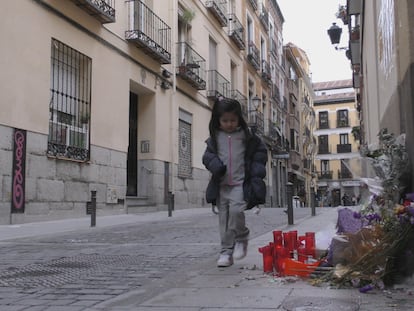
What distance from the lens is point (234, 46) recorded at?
26.2 meters

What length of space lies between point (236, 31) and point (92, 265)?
21.5 meters

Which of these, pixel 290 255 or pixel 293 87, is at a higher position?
pixel 293 87

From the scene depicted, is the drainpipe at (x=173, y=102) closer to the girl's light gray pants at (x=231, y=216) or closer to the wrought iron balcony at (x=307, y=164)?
the girl's light gray pants at (x=231, y=216)

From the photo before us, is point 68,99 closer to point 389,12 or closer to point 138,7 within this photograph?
point 138,7

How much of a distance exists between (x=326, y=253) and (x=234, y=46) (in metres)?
22.8

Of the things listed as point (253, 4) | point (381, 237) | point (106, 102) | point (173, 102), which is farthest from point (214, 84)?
point (381, 237)

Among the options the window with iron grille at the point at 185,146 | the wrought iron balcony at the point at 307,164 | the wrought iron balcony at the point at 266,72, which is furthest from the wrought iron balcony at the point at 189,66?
the wrought iron balcony at the point at 307,164

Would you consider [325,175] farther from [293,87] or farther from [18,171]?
[18,171]

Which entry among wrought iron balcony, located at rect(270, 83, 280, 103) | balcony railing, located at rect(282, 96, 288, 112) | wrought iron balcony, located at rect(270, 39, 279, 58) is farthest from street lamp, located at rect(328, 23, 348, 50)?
balcony railing, located at rect(282, 96, 288, 112)

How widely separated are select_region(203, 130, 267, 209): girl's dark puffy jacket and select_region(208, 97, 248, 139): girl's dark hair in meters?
0.09

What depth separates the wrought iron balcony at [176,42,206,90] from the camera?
1847cm

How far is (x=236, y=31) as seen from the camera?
25.5m

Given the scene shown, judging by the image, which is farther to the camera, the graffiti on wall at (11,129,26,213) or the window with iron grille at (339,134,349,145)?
the window with iron grille at (339,134,349,145)

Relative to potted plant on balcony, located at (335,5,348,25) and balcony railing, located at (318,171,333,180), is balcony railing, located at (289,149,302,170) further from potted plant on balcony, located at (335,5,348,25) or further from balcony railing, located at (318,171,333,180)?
potted plant on balcony, located at (335,5,348,25)
